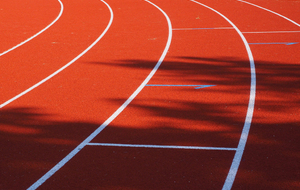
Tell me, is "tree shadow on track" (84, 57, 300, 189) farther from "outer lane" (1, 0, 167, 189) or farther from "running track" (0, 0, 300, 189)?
"outer lane" (1, 0, 167, 189)

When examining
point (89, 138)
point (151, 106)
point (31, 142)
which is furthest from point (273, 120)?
point (31, 142)

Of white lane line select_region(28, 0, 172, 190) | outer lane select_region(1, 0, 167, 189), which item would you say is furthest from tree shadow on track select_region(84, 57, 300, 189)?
outer lane select_region(1, 0, 167, 189)

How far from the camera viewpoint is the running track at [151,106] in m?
4.55

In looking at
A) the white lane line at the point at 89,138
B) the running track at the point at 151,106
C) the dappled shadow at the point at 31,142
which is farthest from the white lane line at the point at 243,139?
the dappled shadow at the point at 31,142

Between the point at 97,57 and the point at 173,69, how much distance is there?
6.30 ft

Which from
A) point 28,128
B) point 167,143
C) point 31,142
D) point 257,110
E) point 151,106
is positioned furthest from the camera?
point 151,106

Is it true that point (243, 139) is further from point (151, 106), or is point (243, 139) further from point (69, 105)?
point (69, 105)

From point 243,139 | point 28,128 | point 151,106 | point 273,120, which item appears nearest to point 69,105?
point 28,128

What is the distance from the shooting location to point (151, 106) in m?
6.48

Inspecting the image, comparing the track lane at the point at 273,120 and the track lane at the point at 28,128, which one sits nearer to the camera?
the track lane at the point at 273,120

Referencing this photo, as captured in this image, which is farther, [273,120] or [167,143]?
[273,120]

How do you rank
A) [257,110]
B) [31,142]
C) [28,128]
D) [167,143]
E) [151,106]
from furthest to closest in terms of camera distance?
[151,106], [257,110], [28,128], [31,142], [167,143]

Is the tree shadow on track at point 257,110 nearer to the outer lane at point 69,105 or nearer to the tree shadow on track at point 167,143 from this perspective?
the tree shadow on track at point 167,143

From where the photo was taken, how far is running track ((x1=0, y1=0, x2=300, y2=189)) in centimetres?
455
